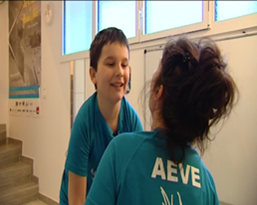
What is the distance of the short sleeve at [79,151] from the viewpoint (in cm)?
77

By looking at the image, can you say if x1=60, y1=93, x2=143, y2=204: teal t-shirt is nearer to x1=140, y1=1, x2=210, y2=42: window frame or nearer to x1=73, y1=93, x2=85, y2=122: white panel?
x1=140, y1=1, x2=210, y2=42: window frame

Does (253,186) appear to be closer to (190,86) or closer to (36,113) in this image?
(190,86)

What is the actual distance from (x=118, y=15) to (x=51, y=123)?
1.58m

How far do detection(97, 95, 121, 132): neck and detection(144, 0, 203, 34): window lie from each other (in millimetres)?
1285

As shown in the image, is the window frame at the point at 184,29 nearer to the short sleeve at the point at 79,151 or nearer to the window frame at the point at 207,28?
the window frame at the point at 207,28

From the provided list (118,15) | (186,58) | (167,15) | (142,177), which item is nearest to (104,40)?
(186,58)

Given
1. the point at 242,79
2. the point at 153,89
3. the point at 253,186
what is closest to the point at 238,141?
the point at 253,186

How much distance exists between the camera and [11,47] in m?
3.03

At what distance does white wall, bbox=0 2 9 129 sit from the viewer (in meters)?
2.79

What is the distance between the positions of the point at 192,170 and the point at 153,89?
0.23 meters

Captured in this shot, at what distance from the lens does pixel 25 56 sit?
3240 millimetres

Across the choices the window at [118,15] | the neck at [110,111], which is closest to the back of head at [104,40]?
the neck at [110,111]

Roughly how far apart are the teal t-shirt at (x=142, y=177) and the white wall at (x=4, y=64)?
9.08 ft

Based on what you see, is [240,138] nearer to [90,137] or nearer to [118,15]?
[90,137]
